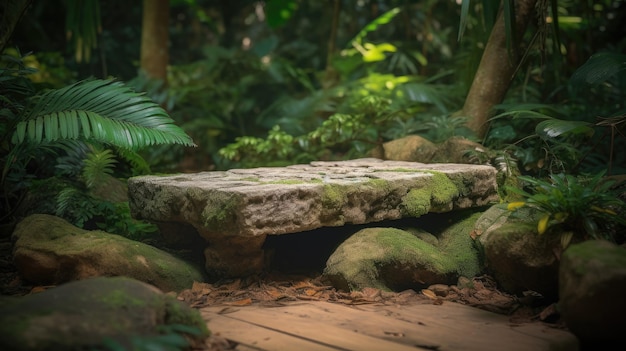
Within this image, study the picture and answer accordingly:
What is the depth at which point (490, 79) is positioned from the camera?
5.45 meters

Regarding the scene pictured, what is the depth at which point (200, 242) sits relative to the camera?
3.89 m

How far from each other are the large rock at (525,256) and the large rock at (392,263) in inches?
15.0

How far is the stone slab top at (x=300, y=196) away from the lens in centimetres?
308

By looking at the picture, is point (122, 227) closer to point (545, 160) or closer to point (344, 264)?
point (344, 264)

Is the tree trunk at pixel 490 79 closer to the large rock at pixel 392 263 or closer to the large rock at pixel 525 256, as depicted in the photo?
the large rock at pixel 392 263

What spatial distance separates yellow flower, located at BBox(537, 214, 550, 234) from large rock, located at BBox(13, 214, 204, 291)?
2055mm

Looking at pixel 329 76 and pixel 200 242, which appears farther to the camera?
pixel 329 76

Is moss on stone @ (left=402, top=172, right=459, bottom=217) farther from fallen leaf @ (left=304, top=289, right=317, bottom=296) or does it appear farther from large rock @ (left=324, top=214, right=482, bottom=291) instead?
fallen leaf @ (left=304, top=289, right=317, bottom=296)

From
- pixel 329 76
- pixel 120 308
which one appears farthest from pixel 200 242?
pixel 329 76

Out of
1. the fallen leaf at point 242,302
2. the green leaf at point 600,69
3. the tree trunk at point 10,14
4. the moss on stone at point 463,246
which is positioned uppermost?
the tree trunk at point 10,14

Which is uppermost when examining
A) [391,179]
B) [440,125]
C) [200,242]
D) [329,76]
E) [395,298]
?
[329,76]

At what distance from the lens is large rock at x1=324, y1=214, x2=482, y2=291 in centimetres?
333

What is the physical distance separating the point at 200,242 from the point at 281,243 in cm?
58

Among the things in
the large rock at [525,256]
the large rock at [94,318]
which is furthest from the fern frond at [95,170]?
the large rock at [525,256]
